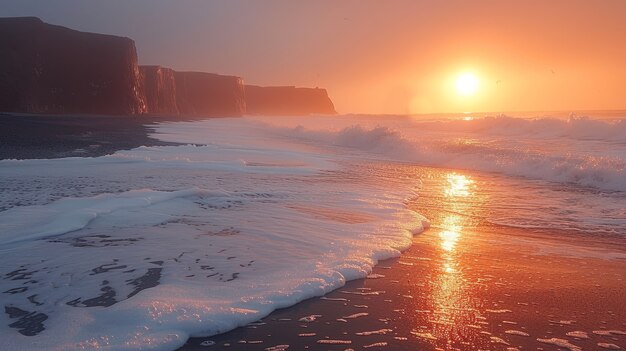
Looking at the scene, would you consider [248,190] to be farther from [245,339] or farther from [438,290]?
[245,339]

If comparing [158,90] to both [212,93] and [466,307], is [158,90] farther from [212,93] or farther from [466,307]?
[466,307]

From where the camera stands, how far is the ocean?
140 inches

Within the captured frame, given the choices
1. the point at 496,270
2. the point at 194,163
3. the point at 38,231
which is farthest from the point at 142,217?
the point at 194,163

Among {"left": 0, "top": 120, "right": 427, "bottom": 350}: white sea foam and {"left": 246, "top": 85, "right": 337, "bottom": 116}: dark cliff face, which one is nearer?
{"left": 0, "top": 120, "right": 427, "bottom": 350}: white sea foam

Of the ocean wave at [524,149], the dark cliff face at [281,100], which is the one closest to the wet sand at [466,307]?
the ocean wave at [524,149]

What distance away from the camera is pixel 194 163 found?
42.2 ft

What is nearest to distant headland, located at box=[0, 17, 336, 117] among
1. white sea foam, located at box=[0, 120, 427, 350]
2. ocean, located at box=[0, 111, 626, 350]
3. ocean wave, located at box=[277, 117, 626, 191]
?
ocean wave, located at box=[277, 117, 626, 191]

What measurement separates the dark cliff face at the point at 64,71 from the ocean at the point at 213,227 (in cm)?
3777

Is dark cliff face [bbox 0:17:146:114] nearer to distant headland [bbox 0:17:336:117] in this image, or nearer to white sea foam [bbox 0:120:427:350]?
distant headland [bbox 0:17:336:117]

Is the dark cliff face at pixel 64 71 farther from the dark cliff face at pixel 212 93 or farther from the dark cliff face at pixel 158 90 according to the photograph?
the dark cliff face at pixel 212 93

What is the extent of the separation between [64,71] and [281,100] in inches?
3856

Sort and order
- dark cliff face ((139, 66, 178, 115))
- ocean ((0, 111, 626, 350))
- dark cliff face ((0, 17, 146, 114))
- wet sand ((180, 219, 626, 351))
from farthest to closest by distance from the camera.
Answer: dark cliff face ((139, 66, 178, 115)) < dark cliff face ((0, 17, 146, 114)) < ocean ((0, 111, 626, 350)) < wet sand ((180, 219, 626, 351))

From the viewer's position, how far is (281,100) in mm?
146875

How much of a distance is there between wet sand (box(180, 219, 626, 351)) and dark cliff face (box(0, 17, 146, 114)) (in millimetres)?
48057
